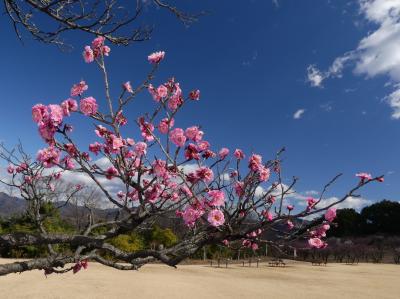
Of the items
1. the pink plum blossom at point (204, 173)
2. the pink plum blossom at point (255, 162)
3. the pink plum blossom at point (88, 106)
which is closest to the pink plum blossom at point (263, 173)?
the pink plum blossom at point (255, 162)

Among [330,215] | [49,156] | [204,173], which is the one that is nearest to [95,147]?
[49,156]

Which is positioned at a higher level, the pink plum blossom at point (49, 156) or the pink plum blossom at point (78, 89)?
the pink plum blossom at point (78, 89)

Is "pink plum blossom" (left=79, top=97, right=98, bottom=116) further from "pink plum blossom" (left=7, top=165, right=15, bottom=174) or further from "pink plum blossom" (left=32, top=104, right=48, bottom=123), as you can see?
"pink plum blossom" (left=7, top=165, right=15, bottom=174)

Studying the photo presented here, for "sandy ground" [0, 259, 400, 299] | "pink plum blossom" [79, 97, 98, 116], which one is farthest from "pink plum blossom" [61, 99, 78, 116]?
"sandy ground" [0, 259, 400, 299]

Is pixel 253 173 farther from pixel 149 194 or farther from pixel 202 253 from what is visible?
pixel 202 253

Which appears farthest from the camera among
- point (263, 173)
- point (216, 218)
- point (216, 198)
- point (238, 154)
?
point (238, 154)

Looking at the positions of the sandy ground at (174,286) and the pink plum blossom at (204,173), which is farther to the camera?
the sandy ground at (174,286)

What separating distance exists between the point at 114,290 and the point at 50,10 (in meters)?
10.1

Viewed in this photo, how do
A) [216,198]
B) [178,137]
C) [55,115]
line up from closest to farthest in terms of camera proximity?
[55,115], [216,198], [178,137]

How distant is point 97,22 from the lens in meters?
3.63

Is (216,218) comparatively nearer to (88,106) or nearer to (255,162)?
(255,162)

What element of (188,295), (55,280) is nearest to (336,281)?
(188,295)

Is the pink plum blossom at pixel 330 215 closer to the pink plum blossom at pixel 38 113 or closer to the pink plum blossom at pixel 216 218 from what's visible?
the pink plum blossom at pixel 216 218

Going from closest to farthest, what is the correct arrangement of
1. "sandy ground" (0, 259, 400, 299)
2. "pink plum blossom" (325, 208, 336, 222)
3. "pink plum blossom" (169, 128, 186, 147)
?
"pink plum blossom" (325, 208, 336, 222) < "pink plum blossom" (169, 128, 186, 147) < "sandy ground" (0, 259, 400, 299)
